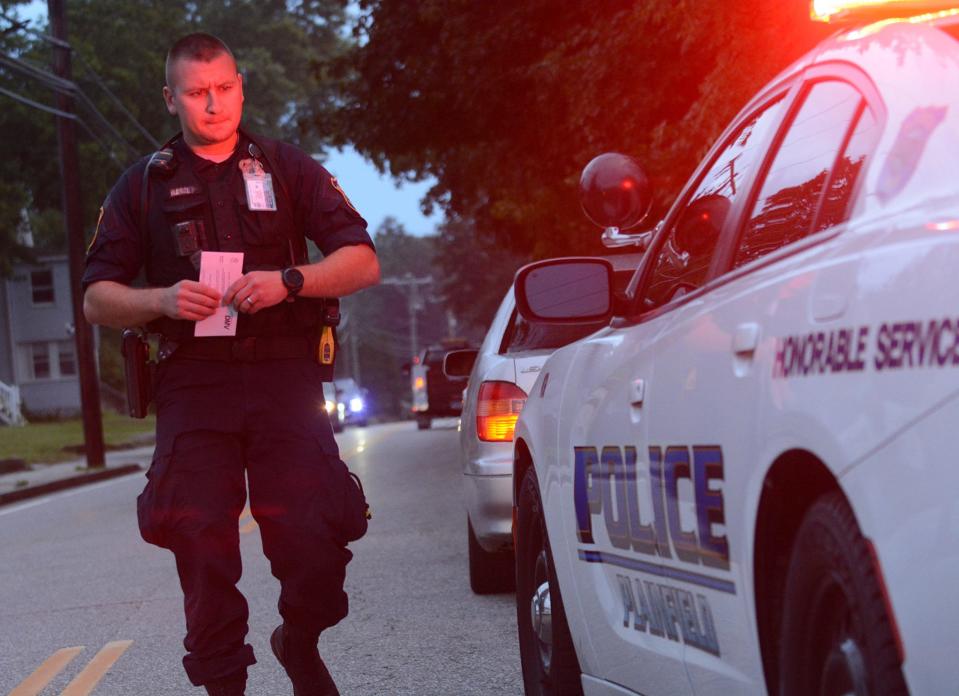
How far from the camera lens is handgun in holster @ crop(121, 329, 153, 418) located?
510 cm

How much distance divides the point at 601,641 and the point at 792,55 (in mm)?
8922

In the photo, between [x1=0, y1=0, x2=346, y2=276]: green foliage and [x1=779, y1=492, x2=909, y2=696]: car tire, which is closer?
[x1=779, y1=492, x2=909, y2=696]: car tire

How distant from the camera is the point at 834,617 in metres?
2.74

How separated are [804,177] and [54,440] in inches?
1395

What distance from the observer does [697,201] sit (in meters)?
4.16

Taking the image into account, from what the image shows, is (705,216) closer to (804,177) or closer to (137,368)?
(804,177)

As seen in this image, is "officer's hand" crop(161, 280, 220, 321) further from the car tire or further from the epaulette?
the car tire

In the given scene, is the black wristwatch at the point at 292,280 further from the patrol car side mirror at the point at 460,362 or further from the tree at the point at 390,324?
the tree at the point at 390,324

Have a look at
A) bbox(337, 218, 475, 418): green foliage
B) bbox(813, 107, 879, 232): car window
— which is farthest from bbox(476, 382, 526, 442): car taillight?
bbox(337, 218, 475, 418): green foliage

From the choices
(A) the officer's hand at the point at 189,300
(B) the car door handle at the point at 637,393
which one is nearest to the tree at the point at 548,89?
(A) the officer's hand at the point at 189,300

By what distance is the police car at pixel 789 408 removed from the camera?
241 centimetres

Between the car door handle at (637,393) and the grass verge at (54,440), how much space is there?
24.7m

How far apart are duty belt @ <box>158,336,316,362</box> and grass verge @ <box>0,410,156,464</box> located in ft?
76.7

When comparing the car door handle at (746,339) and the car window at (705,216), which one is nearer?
the car door handle at (746,339)
